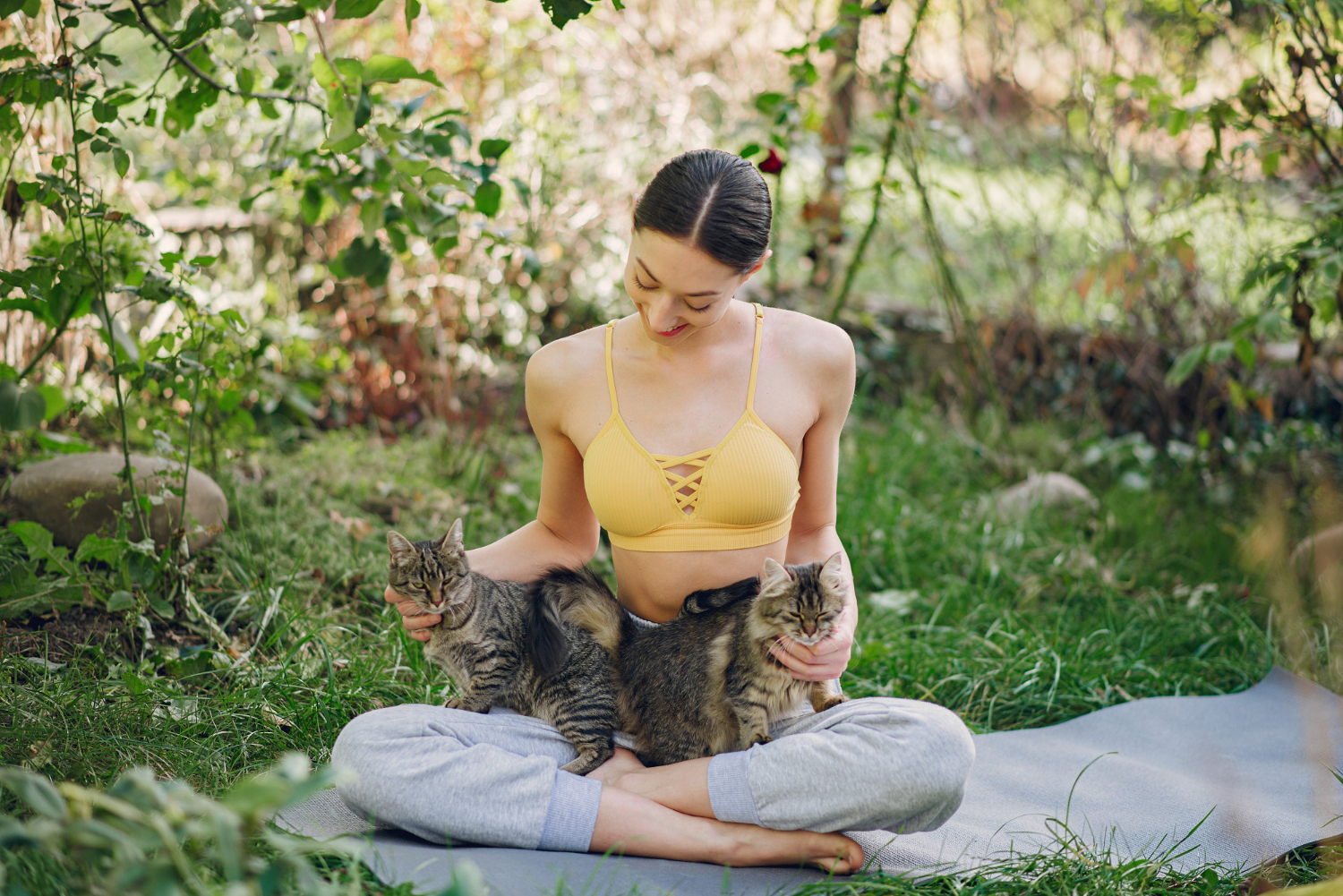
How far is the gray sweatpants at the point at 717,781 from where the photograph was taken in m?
2.20

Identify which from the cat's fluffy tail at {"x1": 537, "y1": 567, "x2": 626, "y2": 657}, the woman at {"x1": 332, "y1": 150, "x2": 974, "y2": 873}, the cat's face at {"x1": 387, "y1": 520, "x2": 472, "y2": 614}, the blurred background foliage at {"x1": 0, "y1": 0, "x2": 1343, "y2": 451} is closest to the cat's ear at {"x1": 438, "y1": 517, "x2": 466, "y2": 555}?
the cat's face at {"x1": 387, "y1": 520, "x2": 472, "y2": 614}

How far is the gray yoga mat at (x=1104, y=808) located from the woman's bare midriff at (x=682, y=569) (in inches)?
27.8

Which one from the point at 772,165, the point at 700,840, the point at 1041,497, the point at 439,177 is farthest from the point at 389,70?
the point at 1041,497

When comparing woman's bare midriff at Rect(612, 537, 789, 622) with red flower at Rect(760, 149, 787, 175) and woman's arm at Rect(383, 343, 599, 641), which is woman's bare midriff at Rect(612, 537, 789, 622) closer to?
woman's arm at Rect(383, 343, 599, 641)

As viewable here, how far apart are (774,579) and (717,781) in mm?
519

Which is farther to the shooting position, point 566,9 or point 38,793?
point 566,9

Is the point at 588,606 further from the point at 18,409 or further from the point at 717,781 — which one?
the point at 18,409

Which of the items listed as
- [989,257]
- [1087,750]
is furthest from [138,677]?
[989,257]

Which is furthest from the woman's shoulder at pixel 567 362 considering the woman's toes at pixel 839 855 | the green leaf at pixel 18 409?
the green leaf at pixel 18 409

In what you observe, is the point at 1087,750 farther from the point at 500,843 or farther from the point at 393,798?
the point at 393,798

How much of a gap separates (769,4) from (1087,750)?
20.7 feet

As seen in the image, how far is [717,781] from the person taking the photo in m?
2.31

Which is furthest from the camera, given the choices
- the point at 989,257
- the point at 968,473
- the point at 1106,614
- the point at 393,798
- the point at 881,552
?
the point at 989,257

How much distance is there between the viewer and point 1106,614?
160 inches
